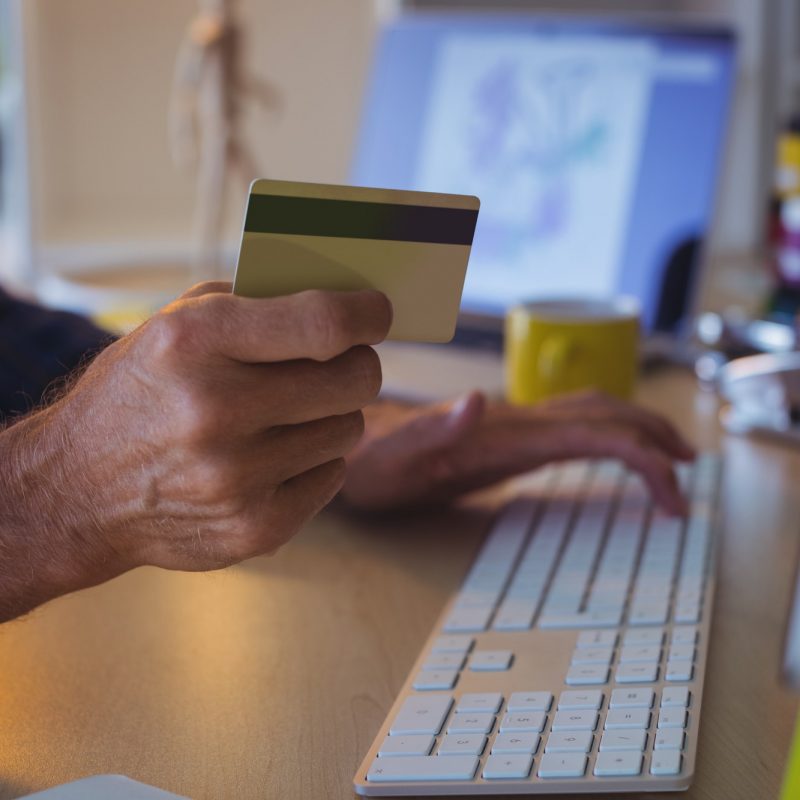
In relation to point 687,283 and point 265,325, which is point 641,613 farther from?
point 687,283

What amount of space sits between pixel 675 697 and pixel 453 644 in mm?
125

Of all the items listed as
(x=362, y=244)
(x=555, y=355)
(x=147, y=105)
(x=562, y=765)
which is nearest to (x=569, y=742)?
(x=562, y=765)

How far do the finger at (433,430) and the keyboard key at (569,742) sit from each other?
0.30 metres

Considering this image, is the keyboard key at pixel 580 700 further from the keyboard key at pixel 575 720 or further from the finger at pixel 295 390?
the finger at pixel 295 390

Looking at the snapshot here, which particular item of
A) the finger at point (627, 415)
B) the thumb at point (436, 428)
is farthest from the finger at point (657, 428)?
the thumb at point (436, 428)

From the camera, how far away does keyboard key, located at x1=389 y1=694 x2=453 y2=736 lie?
0.49 meters

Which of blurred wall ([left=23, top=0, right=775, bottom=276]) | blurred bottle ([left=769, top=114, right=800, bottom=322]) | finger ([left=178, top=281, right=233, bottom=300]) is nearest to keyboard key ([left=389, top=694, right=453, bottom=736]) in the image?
finger ([left=178, top=281, right=233, bottom=300])

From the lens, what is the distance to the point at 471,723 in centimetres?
50

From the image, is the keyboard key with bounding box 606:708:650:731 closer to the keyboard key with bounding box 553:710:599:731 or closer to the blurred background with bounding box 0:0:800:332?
the keyboard key with bounding box 553:710:599:731

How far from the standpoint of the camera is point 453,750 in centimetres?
47

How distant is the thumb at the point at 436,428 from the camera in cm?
75

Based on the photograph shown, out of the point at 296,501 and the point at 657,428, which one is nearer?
the point at 296,501

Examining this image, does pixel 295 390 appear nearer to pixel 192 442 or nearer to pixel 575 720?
pixel 192 442

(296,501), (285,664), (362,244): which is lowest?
(285,664)
